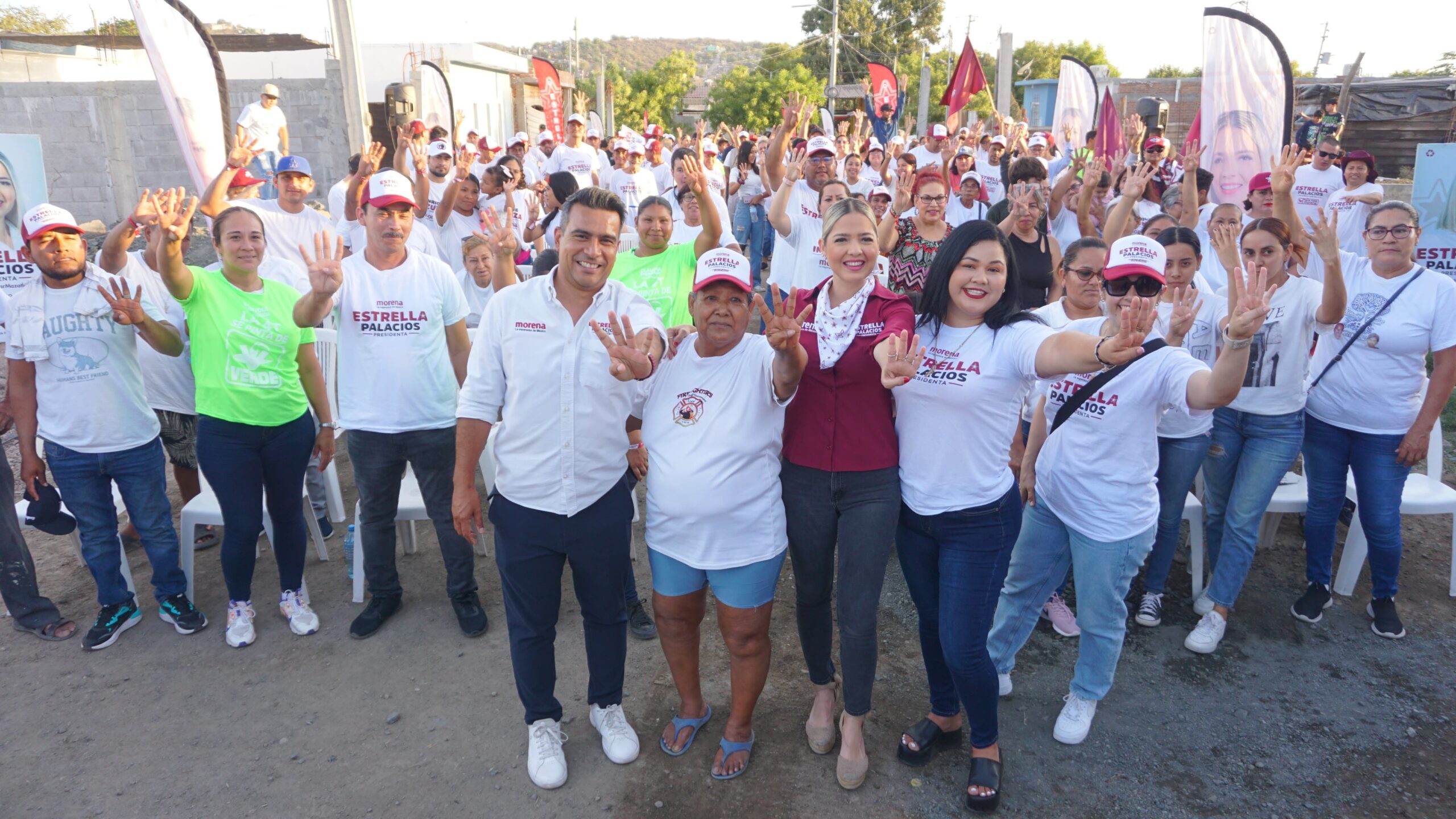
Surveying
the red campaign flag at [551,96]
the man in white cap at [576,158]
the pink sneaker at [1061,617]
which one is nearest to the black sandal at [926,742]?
the pink sneaker at [1061,617]

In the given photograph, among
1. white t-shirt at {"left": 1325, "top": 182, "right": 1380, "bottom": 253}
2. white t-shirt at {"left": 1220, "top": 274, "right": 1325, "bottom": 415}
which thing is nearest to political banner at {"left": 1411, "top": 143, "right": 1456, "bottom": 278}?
white t-shirt at {"left": 1325, "top": 182, "right": 1380, "bottom": 253}

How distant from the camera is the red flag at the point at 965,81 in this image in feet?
43.3

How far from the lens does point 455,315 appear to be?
4.09 meters

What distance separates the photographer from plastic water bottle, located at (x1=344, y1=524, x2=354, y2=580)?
14.8ft

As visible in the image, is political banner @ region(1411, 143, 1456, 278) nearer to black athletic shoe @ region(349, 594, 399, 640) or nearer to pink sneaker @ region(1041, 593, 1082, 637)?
pink sneaker @ region(1041, 593, 1082, 637)

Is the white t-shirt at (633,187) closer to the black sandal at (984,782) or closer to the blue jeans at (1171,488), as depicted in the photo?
the blue jeans at (1171,488)

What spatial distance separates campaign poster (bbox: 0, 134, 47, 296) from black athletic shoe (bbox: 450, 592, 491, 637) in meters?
3.60

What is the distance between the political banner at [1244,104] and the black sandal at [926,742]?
5830 millimetres

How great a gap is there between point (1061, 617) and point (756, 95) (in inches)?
1442

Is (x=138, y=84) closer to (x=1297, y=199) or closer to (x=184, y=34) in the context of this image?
(x=184, y=34)

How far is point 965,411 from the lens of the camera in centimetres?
275

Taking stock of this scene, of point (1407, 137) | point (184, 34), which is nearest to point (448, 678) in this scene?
point (184, 34)

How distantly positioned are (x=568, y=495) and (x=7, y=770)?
241 cm

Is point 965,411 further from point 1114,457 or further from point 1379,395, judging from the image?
point 1379,395
